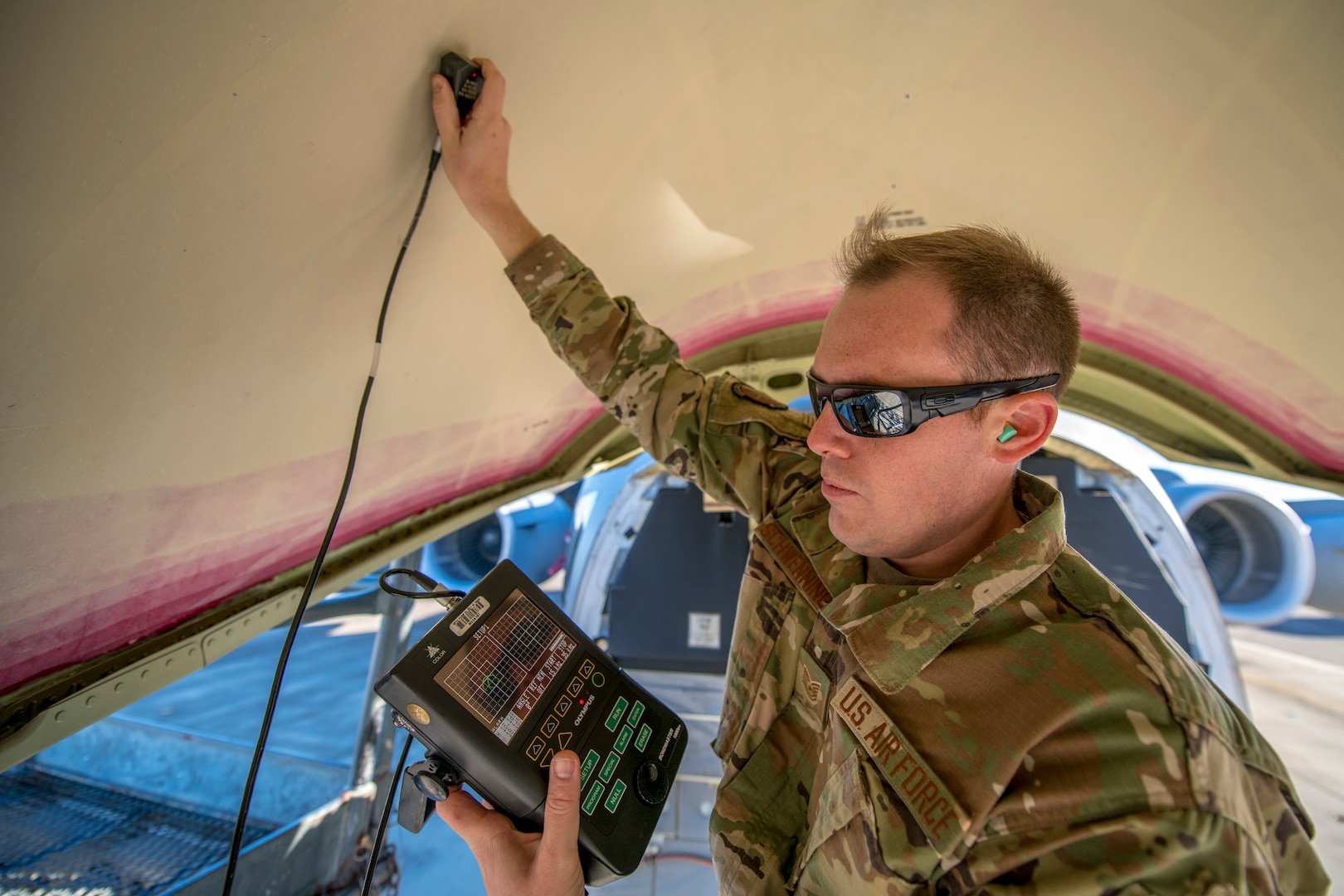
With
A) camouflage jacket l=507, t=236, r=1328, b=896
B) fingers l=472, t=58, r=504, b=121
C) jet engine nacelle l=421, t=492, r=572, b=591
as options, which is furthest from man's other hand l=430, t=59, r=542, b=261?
jet engine nacelle l=421, t=492, r=572, b=591

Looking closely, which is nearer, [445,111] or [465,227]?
[445,111]

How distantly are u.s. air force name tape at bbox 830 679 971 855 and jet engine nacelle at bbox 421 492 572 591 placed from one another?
10.2 feet

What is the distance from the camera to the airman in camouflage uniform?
72 centimetres

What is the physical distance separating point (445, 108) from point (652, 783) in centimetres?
108

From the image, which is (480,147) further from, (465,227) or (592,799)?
(592,799)

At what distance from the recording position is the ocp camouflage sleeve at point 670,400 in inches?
52.5

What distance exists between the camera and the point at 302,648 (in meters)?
4.64

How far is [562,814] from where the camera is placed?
0.85m

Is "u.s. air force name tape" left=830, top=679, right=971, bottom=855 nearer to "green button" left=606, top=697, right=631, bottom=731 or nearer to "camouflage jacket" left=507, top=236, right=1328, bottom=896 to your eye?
"camouflage jacket" left=507, top=236, right=1328, bottom=896

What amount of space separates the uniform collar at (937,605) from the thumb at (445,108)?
0.99m

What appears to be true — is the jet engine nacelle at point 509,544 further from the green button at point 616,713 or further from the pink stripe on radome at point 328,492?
the green button at point 616,713

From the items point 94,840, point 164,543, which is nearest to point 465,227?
point 164,543

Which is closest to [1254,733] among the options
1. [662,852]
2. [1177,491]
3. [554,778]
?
[554,778]

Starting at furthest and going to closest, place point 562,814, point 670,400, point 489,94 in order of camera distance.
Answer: point 670,400 < point 489,94 < point 562,814
